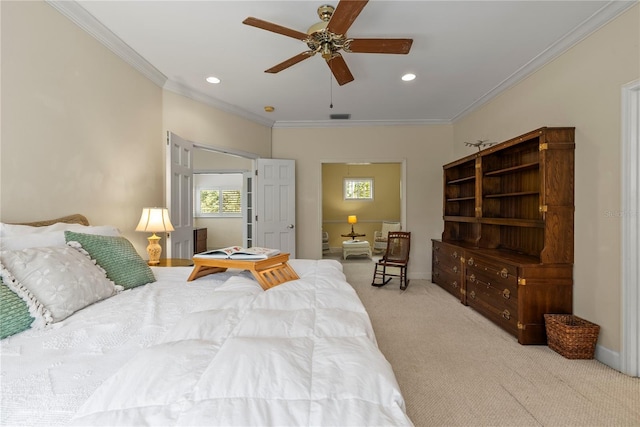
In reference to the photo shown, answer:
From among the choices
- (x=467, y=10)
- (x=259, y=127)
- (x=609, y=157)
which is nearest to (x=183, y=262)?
(x=259, y=127)

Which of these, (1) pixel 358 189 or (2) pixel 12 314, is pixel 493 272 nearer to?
(2) pixel 12 314

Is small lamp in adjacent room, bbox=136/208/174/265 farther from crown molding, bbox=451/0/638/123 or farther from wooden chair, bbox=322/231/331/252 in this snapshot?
wooden chair, bbox=322/231/331/252

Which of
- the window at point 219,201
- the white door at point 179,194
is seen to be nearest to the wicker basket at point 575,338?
the white door at point 179,194

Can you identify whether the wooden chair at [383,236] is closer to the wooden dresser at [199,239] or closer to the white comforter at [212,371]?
the wooden dresser at [199,239]

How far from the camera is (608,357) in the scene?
220 cm

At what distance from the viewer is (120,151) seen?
9.19ft

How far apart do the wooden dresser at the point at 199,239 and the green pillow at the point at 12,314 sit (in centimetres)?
544

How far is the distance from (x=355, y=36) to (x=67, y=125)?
8.20 ft

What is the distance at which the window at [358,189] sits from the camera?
868 cm

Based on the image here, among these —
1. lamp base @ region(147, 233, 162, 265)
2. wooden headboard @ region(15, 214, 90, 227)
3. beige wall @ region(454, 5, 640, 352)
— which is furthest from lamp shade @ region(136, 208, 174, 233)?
beige wall @ region(454, 5, 640, 352)

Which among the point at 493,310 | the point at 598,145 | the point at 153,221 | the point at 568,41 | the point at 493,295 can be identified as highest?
the point at 568,41

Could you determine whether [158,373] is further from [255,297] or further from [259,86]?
[259,86]

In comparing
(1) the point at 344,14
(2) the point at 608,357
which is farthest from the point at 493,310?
(1) the point at 344,14

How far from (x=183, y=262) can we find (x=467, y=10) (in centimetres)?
330
